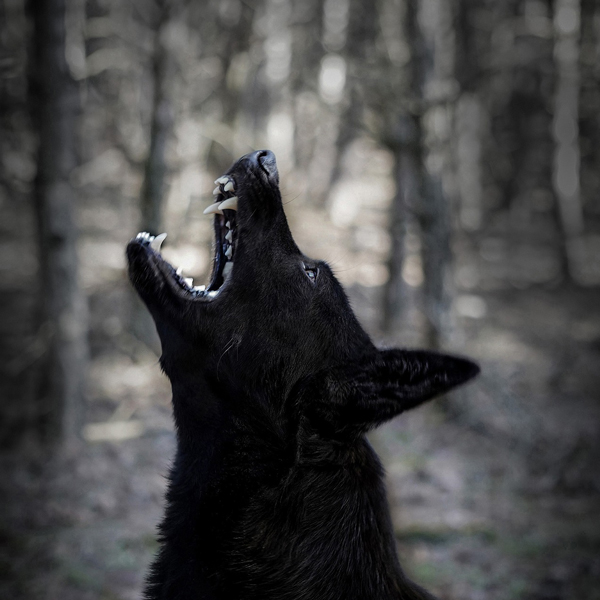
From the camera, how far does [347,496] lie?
2973 mm

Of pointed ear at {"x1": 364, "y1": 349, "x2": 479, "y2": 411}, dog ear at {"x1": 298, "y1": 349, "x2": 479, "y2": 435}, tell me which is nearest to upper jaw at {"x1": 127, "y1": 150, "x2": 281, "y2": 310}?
dog ear at {"x1": 298, "y1": 349, "x2": 479, "y2": 435}

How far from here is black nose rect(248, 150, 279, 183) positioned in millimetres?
3344

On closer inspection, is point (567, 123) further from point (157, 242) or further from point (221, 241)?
point (157, 242)

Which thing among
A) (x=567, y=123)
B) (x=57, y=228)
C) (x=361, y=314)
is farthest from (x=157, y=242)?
(x=567, y=123)

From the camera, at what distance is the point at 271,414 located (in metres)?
3.07

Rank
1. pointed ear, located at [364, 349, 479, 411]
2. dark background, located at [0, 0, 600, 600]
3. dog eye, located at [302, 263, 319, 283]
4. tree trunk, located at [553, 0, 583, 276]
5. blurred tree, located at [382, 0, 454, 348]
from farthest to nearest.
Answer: tree trunk, located at [553, 0, 583, 276]
blurred tree, located at [382, 0, 454, 348]
dark background, located at [0, 0, 600, 600]
dog eye, located at [302, 263, 319, 283]
pointed ear, located at [364, 349, 479, 411]

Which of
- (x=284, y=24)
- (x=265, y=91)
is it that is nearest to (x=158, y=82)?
(x=284, y=24)

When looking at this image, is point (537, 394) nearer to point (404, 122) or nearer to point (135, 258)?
point (404, 122)

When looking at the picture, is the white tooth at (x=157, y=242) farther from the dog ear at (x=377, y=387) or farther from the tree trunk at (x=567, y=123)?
the tree trunk at (x=567, y=123)

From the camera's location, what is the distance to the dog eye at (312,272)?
334 centimetres

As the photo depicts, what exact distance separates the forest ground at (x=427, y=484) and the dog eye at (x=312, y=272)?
1.50m

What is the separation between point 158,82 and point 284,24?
37.6 feet

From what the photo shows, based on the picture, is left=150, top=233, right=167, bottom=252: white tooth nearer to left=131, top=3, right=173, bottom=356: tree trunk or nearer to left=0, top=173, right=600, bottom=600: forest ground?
left=0, top=173, right=600, bottom=600: forest ground

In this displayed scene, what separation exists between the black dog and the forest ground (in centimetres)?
104
